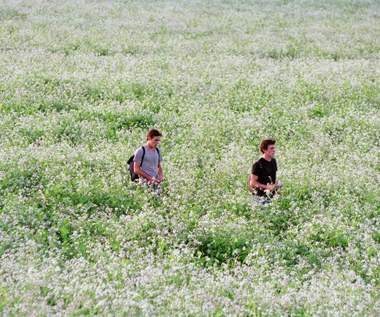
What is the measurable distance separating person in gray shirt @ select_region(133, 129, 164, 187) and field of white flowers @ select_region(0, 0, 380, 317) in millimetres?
296

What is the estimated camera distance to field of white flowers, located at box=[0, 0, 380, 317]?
738 centimetres

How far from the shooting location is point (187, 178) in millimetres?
12469

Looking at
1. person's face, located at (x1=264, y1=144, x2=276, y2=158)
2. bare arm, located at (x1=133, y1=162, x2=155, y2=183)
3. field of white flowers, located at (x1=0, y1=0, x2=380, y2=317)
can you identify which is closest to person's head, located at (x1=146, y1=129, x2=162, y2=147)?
bare arm, located at (x1=133, y1=162, x2=155, y2=183)

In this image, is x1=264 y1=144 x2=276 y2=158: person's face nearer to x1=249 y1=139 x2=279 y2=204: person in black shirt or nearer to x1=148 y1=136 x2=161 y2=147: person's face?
x1=249 y1=139 x2=279 y2=204: person in black shirt

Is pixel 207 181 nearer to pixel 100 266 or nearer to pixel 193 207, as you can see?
pixel 193 207

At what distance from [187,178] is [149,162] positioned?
1.12 m

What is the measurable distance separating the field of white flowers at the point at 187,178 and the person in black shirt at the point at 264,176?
0.24 m

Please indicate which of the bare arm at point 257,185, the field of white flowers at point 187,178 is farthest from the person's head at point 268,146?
the field of white flowers at point 187,178

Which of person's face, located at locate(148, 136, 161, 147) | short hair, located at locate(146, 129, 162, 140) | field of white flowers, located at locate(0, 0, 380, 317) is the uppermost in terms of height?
short hair, located at locate(146, 129, 162, 140)

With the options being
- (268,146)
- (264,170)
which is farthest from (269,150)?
(264,170)

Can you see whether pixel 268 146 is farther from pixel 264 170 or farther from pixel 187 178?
pixel 187 178

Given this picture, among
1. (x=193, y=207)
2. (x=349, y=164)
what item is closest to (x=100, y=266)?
(x=193, y=207)

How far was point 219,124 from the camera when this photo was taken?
1642 centimetres

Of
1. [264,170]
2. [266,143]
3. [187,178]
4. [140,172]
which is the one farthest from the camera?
[187,178]
